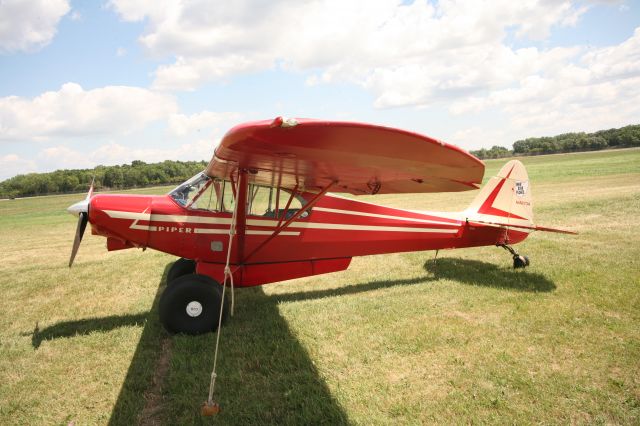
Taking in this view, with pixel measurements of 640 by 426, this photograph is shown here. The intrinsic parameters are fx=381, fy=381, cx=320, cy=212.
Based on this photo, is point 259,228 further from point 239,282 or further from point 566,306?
point 566,306

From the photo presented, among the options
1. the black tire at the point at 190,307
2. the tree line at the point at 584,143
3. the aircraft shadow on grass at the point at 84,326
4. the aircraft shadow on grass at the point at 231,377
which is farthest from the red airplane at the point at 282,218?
the tree line at the point at 584,143

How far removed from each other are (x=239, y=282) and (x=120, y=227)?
1864 mm

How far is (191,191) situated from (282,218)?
145cm

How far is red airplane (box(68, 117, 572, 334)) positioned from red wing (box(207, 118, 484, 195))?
0.03 m

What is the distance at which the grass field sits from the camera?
3498 millimetres

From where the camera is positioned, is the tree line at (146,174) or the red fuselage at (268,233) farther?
the tree line at (146,174)

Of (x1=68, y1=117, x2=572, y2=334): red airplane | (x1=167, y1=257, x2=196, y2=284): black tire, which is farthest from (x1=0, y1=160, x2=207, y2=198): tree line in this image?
(x1=68, y1=117, x2=572, y2=334): red airplane

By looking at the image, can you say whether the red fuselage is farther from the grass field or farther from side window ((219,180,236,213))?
the grass field

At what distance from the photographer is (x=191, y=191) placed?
582 cm

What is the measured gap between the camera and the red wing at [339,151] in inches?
106

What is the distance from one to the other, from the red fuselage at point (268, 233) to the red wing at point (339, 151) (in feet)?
4.40

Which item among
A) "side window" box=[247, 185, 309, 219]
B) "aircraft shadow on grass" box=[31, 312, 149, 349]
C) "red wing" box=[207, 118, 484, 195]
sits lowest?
"aircraft shadow on grass" box=[31, 312, 149, 349]

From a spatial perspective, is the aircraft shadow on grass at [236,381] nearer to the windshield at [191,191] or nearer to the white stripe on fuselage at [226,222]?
the white stripe on fuselage at [226,222]

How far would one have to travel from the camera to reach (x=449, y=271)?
759cm
